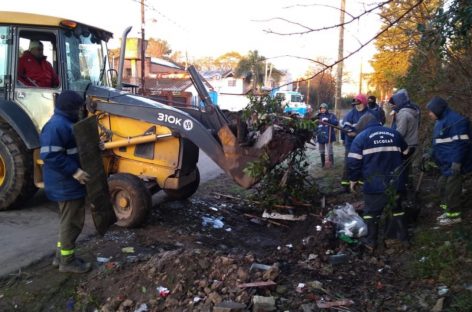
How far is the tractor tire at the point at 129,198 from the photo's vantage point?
5702mm

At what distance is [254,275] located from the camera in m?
4.06

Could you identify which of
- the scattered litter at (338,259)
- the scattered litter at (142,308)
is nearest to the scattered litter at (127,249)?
the scattered litter at (142,308)

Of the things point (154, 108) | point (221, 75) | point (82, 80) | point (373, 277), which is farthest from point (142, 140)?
point (221, 75)

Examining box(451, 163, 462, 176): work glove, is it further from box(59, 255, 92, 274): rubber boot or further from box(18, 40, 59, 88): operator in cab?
box(18, 40, 59, 88): operator in cab

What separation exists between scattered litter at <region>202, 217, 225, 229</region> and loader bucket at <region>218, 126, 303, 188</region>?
987 millimetres

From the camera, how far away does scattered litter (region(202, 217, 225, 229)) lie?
640 centimetres

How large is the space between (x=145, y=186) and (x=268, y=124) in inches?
72.1

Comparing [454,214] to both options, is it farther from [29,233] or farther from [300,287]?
[29,233]

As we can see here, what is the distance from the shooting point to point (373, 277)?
4574 millimetres

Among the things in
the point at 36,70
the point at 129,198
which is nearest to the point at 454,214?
the point at 129,198

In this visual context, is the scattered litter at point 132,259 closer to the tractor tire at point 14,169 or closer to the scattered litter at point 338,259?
the scattered litter at point 338,259

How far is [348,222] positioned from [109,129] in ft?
11.6

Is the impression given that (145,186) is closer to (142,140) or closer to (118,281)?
(142,140)

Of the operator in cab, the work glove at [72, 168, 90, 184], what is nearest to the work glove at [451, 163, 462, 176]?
the work glove at [72, 168, 90, 184]
